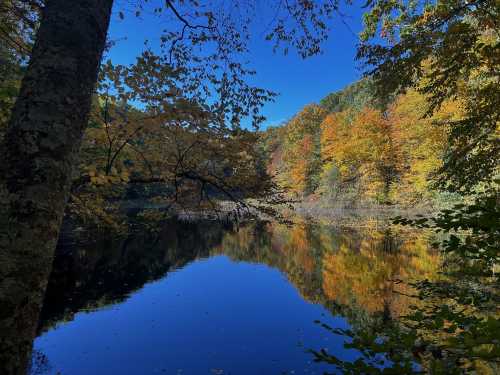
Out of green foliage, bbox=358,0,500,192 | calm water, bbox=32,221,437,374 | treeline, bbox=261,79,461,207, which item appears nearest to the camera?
green foliage, bbox=358,0,500,192

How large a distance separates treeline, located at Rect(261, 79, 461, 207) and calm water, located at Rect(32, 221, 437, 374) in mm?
6552

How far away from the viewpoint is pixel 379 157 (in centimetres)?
3375

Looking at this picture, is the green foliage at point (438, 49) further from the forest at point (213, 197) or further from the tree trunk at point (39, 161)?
the tree trunk at point (39, 161)

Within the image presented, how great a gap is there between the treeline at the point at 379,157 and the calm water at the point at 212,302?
6.55 meters

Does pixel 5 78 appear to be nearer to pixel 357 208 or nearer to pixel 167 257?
pixel 167 257

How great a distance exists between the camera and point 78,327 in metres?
8.41

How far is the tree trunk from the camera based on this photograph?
41.9 inches

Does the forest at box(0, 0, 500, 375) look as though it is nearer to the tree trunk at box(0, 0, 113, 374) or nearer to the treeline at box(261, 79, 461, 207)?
the tree trunk at box(0, 0, 113, 374)

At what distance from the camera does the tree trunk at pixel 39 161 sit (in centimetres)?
107

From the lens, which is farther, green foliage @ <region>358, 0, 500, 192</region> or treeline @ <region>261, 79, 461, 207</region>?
treeline @ <region>261, 79, 461, 207</region>

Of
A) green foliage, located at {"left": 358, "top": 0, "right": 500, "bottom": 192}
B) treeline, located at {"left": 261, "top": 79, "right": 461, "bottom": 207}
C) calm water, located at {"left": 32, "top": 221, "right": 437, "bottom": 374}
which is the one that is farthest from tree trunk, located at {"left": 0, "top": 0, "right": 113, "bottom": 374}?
treeline, located at {"left": 261, "top": 79, "right": 461, "bottom": 207}

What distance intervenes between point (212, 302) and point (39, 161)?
33.4 feet

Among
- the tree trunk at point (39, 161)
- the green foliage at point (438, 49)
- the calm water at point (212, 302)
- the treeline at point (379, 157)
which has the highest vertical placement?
the treeline at point (379, 157)

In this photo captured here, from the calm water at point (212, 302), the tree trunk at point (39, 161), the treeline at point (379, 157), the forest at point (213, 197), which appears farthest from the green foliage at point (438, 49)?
the treeline at point (379, 157)
